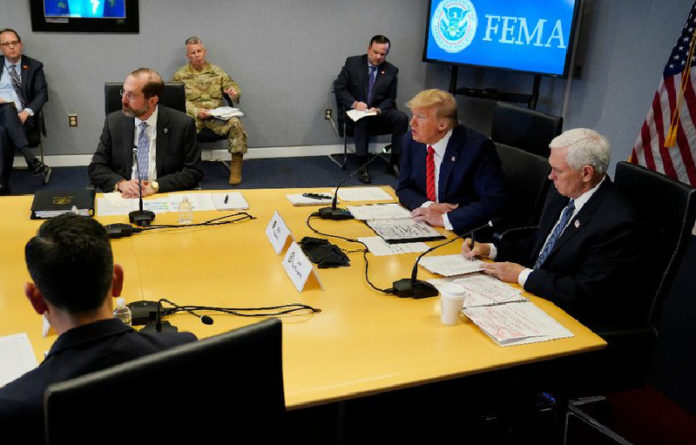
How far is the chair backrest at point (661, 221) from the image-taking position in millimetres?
2217

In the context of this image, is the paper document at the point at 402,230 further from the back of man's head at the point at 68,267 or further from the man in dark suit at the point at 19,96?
the man in dark suit at the point at 19,96

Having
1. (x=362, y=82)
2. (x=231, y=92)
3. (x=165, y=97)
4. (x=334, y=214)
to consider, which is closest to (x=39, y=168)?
(x=231, y=92)

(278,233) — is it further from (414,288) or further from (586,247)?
(586,247)

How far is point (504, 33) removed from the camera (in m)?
6.03

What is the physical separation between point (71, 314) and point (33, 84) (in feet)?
16.4

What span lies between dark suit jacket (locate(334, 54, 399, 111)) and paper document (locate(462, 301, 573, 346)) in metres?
4.55

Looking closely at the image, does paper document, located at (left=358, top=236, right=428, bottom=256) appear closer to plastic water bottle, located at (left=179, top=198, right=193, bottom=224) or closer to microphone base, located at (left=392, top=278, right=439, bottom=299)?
microphone base, located at (left=392, top=278, right=439, bottom=299)

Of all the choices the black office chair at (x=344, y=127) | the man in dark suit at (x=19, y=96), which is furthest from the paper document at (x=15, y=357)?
the black office chair at (x=344, y=127)

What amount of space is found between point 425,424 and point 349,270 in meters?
0.76

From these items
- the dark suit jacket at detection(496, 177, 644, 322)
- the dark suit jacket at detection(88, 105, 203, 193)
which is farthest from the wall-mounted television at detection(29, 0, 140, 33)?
the dark suit jacket at detection(496, 177, 644, 322)

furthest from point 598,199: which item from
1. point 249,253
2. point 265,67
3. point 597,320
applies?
point 265,67

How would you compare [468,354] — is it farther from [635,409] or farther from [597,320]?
[635,409]

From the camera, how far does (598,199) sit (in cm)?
235

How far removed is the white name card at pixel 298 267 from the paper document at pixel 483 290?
0.44 meters
